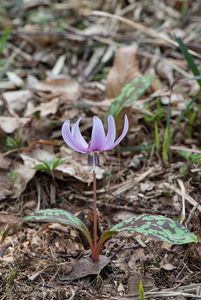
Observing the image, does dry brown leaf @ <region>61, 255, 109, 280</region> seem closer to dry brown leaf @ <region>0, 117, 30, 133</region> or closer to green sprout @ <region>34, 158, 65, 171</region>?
green sprout @ <region>34, 158, 65, 171</region>

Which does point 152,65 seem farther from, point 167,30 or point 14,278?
point 14,278

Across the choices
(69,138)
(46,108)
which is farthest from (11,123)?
(69,138)

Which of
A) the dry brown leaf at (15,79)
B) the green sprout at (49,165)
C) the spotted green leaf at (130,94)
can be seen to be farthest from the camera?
the dry brown leaf at (15,79)

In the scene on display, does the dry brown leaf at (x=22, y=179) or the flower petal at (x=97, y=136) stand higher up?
the flower petal at (x=97, y=136)

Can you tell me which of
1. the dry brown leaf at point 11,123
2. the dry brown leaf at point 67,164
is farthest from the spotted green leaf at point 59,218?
the dry brown leaf at point 11,123

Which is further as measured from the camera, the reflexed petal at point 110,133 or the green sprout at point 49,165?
the green sprout at point 49,165

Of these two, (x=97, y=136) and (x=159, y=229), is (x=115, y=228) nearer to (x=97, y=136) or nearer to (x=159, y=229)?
(x=159, y=229)

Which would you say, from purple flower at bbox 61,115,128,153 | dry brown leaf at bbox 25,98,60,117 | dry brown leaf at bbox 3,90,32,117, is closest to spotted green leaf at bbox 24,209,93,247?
purple flower at bbox 61,115,128,153

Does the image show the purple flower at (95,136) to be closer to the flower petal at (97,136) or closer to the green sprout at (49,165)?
the flower petal at (97,136)
